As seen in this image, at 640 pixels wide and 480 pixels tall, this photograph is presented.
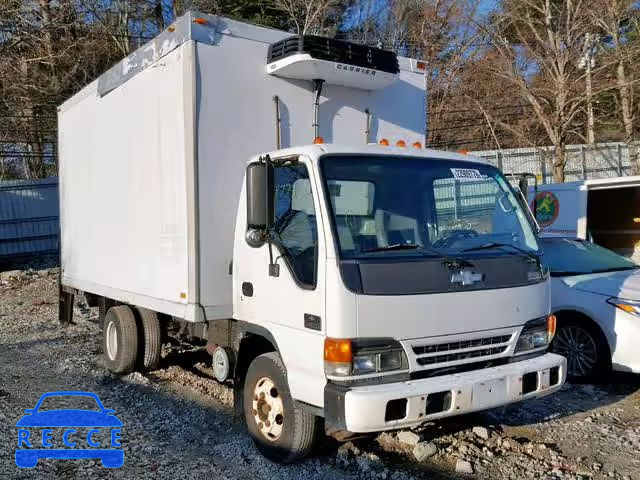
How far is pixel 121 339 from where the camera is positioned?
266 inches

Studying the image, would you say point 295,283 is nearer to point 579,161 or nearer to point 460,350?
point 460,350

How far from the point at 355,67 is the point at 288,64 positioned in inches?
24.9

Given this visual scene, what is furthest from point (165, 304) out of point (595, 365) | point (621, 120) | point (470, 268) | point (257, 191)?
point (621, 120)

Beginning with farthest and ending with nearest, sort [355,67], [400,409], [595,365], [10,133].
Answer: [10,133]
[595,365]
[355,67]
[400,409]

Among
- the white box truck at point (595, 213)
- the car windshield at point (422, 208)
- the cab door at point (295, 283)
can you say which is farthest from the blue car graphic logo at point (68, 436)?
the white box truck at point (595, 213)

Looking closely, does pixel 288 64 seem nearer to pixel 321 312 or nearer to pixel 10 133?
pixel 321 312

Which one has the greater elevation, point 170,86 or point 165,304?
point 170,86

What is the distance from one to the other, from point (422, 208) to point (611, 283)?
3.28 m

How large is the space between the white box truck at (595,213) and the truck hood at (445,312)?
8.35m

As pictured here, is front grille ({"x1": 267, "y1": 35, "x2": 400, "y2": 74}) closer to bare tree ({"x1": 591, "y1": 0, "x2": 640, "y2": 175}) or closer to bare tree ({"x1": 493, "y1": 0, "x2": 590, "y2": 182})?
bare tree ({"x1": 493, "y1": 0, "x2": 590, "y2": 182})

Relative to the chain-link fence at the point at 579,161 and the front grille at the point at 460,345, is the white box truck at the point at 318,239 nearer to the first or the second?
the front grille at the point at 460,345

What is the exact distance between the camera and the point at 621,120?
71.6 ft

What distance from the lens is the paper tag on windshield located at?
461 cm

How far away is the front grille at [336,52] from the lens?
487 cm
